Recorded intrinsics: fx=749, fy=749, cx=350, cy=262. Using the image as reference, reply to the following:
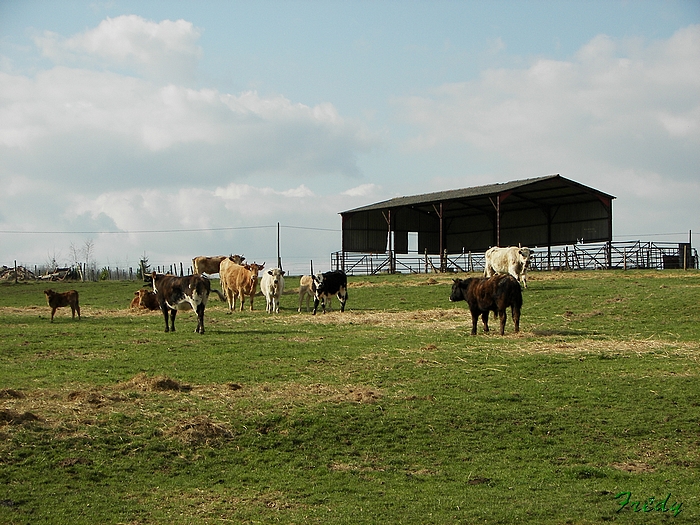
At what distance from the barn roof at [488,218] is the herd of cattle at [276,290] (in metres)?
16.7

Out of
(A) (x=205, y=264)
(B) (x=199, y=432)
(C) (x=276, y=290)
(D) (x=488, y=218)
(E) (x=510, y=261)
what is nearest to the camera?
(B) (x=199, y=432)

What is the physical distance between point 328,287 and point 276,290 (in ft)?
6.06

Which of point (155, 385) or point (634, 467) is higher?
point (155, 385)

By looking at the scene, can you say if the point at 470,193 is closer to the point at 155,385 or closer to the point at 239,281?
the point at 239,281

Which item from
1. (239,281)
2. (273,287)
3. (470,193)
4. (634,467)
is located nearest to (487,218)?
(470,193)

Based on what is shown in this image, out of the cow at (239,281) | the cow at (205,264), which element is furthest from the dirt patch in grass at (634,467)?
the cow at (205,264)

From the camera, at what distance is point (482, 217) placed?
2339 inches

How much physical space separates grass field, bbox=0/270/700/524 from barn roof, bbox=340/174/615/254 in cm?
3094

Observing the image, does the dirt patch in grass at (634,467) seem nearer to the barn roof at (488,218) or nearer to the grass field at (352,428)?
the grass field at (352,428)

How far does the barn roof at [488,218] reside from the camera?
48938 millimetres

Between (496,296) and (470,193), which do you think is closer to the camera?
(496,296)

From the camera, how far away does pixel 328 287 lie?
25.9 metres

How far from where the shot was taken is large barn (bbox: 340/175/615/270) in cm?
4897

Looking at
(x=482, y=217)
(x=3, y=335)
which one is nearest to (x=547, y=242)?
(x=482, y=217)
